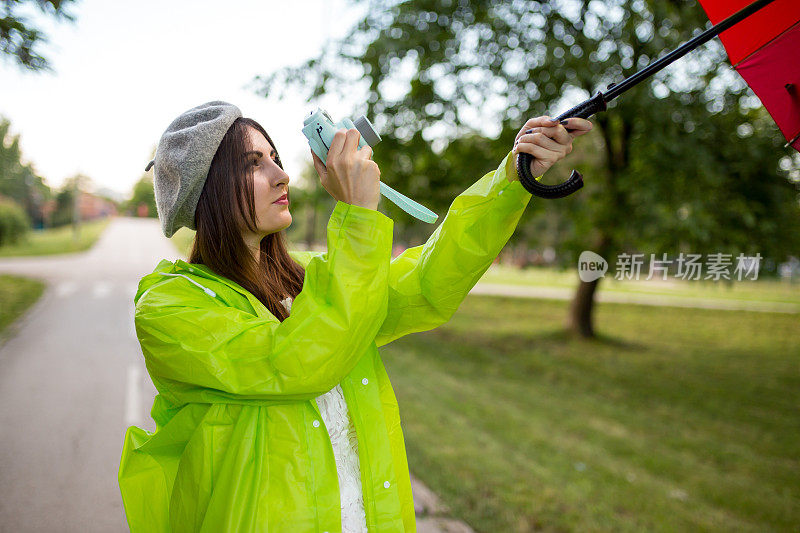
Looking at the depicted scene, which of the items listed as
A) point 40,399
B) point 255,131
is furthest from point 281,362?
point 40,399

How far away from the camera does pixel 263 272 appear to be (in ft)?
5.36

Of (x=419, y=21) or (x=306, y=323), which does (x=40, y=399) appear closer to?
(x=306, y=323)

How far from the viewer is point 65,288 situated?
14422 mm

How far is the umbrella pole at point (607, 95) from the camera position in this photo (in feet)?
3.93

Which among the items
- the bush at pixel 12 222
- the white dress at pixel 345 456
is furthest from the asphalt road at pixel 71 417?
the bush at pixel 12 222

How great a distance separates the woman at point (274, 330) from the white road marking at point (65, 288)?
13.8 meters

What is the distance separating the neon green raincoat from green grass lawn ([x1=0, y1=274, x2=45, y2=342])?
8771mm

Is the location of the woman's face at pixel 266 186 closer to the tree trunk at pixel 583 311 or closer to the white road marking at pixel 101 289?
the tree trunk at pixel 583 311

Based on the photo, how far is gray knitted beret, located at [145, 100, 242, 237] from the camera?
141 centimetres

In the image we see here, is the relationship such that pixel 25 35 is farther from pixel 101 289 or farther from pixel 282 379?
pixel 101 289

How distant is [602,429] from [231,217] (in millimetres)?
6201

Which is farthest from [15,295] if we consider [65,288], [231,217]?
[231,217]

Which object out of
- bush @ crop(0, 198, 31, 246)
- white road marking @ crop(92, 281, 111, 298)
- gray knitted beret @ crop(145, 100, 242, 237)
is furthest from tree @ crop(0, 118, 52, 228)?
gray knitted beret @ crop(145, 100, 242, 237)

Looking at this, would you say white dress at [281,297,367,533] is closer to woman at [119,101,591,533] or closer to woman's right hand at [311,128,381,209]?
woman at [119,101,591,533]
